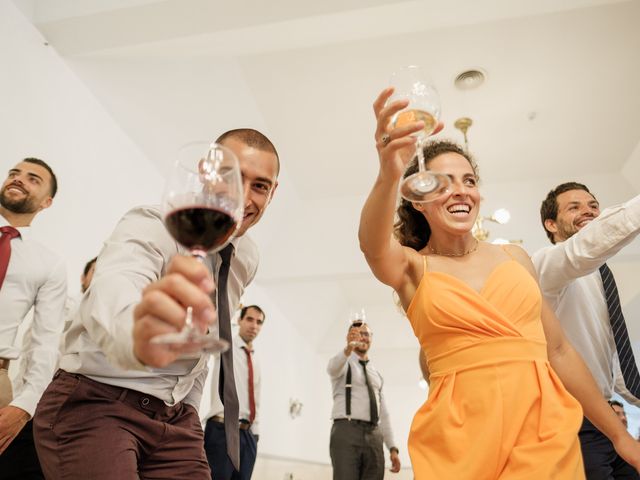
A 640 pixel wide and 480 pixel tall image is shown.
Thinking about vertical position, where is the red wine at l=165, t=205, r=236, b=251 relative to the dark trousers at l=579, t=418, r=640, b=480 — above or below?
above

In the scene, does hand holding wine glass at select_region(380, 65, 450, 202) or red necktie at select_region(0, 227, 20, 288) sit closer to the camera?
hand holding wine glass at select_region(380, 65, 450, 202)

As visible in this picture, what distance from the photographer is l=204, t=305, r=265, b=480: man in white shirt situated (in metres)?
3.88

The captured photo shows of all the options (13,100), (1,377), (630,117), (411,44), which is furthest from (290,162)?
(1,377)

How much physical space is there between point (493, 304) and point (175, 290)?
3.23 ft

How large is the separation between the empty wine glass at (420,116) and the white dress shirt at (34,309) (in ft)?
6.17

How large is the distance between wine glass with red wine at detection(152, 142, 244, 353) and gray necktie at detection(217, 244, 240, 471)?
2.02 feet

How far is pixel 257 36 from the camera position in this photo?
3500mm

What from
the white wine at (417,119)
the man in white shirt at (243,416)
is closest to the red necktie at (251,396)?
the man in white shirt at (243,416)

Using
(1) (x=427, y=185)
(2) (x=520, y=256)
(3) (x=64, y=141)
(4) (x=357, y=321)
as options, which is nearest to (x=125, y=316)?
(1) (x=427, y=185)

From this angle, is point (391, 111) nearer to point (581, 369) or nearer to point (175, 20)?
point (581, 369)

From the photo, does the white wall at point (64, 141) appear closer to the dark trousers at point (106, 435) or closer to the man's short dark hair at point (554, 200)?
the dark trousers at point (106, 435)

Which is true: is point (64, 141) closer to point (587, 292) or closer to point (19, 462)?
point (19, 462)

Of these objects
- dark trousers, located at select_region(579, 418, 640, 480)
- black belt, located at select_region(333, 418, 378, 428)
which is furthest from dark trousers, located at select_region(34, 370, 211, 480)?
black belt, located at select_region(333, 418, 378, 428)

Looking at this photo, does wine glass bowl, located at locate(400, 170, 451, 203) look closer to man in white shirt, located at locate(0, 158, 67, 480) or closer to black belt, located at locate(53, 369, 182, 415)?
black belt, located at locate(53, 369, 182, 415)
